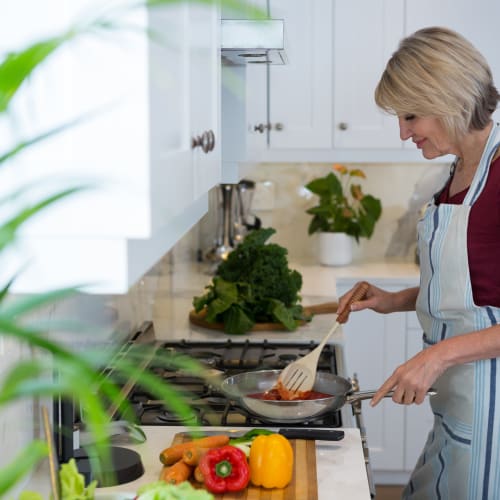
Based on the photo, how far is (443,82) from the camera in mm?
2137

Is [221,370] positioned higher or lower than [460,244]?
lower

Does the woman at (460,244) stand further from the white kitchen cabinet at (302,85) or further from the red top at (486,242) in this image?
the white kitchen cabinet at (302,85)

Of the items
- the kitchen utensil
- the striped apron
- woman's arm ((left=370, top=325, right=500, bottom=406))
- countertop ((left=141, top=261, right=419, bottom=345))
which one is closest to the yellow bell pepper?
woman's arm ((left=370, top=325, right=500, bottom=406))

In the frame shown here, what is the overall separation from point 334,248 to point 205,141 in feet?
8.98

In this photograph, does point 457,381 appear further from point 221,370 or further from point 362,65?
point 362,65

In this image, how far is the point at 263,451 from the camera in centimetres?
165

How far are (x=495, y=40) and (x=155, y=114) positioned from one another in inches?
124

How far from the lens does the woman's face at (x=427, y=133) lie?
2.20 m

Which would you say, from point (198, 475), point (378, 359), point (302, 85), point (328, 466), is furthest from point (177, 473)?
point (302, 85)

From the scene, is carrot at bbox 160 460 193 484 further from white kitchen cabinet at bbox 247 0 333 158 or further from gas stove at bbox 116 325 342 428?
white kitchen cabinet at bbox 247 0 333 158

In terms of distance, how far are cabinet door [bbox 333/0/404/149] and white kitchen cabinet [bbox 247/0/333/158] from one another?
4 centimetres

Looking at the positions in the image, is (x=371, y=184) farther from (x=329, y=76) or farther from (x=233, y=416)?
(x=233, y=416)

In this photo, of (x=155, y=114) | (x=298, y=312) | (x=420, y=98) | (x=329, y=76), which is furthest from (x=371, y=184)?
(x=155, y=114)

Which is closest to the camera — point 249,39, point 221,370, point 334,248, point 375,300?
point 249,39
